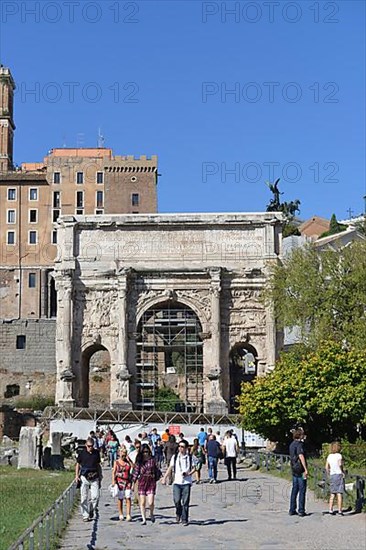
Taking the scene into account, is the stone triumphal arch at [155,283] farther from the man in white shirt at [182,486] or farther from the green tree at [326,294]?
the man in white shirt at [182,486]

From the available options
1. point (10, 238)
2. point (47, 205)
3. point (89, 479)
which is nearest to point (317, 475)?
point (89, 479)

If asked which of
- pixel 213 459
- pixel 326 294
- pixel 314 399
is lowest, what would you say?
pixel 213 459

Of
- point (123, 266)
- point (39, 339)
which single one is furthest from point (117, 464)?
point (39, 339)

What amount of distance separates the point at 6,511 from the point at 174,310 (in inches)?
1482

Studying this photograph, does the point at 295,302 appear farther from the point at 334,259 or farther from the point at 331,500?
the point at 331,500

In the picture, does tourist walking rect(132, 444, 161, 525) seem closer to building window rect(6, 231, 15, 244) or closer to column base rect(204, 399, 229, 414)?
column base rect(204, 399, 229, 414)

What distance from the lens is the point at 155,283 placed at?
54844 mm

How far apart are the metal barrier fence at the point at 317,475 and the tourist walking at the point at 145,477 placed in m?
3.77

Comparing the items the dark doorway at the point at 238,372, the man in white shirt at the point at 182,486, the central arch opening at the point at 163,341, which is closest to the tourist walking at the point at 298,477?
the man in white shirt at the point at 182,486

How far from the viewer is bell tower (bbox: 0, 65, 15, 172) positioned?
3883 inches

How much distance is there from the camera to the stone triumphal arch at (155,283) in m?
54.3

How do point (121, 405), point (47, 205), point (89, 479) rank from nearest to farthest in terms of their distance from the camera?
point (89, 479) → point (121, 405) → point (47, 205)

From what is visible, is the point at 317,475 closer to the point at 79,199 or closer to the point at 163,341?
the point at 163,341

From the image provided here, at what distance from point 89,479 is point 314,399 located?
1579 centimetres
